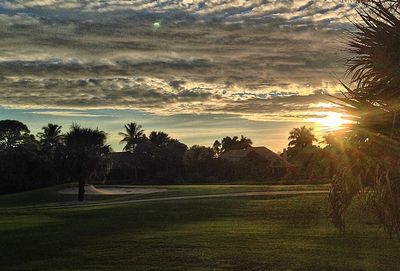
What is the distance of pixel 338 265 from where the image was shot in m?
10.8

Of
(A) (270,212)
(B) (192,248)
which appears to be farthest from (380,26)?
(A) (270,212)

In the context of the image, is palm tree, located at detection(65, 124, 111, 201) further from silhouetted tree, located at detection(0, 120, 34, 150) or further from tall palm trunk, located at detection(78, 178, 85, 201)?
silhouetted tree, located at detection(0, 120, 34, 150)

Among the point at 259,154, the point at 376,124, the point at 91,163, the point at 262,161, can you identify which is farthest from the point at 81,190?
the point at 259,154

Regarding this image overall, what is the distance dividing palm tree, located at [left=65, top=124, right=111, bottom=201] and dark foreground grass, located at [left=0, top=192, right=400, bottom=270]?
1570 centimetres

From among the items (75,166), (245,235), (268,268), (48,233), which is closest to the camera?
(268,268)

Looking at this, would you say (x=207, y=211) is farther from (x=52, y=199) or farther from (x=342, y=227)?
(x=52, y=199)

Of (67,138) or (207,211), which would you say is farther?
(67,138)

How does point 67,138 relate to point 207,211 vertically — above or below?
above

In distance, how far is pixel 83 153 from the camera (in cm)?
3872

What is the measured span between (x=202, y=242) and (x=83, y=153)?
26215mm

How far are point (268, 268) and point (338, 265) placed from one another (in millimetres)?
1459

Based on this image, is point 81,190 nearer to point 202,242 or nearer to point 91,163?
point 91,163

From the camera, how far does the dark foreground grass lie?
1119 centimetres

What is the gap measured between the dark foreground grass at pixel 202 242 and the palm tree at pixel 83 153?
618 inches
